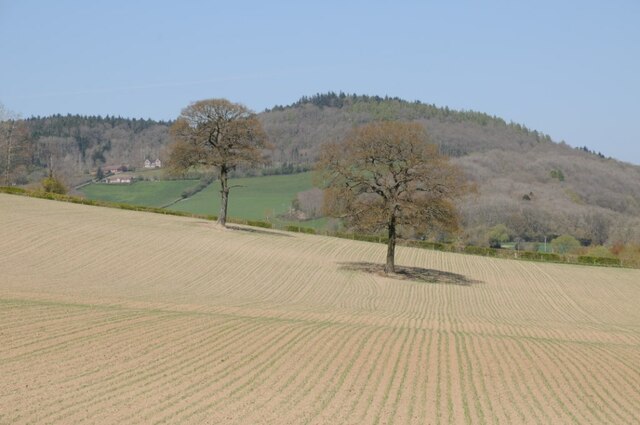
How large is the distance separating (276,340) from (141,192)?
122824 millimetres

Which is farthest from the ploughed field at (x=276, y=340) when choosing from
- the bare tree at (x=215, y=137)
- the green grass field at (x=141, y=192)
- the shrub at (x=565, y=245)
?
the green grass field at (x=141, y=192)

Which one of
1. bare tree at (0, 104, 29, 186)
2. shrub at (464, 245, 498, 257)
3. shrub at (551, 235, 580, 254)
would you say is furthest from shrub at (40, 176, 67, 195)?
shrub at (551, 235, 580, 254)

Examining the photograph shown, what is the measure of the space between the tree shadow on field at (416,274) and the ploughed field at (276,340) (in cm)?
35

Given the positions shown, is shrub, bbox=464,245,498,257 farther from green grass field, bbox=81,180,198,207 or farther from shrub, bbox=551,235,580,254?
green grass field, bbox=81,180,198,207

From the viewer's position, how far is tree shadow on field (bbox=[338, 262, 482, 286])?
53.8 metres

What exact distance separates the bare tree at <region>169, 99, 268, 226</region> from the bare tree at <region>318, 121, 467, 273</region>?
48.9 ft

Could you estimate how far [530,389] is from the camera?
19891mm

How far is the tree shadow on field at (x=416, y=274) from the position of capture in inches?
2116

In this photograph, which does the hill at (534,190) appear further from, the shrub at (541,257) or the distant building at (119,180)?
the shrub at (541,257)

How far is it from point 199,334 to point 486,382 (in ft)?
31.2

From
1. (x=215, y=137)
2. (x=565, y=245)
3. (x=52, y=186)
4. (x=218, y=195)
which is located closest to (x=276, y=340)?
(x=215, y=137)

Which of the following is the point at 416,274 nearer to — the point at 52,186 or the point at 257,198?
the point at 52,186

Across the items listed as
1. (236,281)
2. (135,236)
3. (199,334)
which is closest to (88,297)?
(199,334)

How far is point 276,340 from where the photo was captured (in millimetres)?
24453
